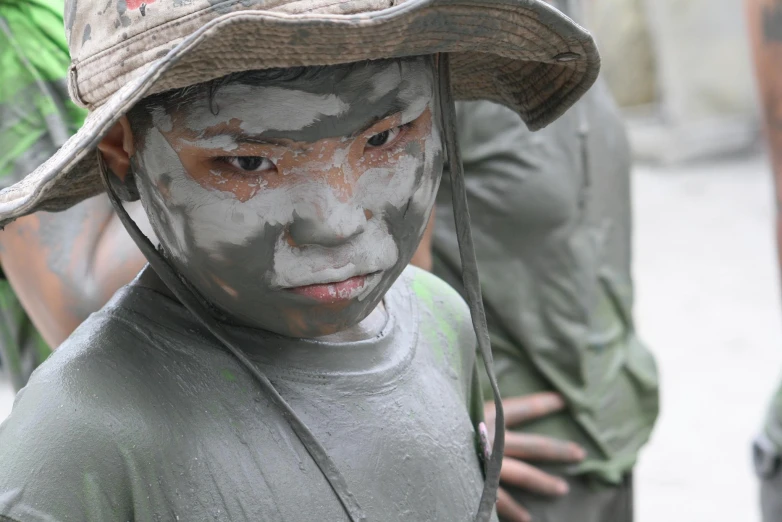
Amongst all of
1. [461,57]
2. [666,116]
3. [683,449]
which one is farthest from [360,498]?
[666,116]

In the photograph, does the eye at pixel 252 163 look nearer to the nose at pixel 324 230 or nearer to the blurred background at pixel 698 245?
the nose at pixel 324 230

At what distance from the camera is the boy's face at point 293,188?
112 centimetres

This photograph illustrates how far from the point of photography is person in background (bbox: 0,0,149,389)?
1.67 m

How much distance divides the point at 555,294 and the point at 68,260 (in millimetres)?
1151

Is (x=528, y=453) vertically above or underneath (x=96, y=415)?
underneath

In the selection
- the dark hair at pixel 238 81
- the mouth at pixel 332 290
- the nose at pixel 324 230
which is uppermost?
the dark hair at pixel 238 81

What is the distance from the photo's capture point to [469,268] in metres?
1.44

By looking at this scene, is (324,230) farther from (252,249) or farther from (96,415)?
(96,415)

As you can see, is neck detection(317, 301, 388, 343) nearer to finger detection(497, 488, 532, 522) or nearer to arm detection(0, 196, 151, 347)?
arm detection(0, 196, 151, 347)

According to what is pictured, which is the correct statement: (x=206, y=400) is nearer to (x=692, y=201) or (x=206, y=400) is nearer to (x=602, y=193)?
(x=602, y=193)

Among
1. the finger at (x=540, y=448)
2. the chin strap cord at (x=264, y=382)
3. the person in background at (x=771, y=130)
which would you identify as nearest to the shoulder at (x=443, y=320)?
the chin strap cord at (x=264, y=382)

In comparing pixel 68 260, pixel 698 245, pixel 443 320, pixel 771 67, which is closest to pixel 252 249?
pixel 443 320

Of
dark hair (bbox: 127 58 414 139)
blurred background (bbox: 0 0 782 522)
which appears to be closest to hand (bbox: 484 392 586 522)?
dark hair (bbox: 127 58 414 139)

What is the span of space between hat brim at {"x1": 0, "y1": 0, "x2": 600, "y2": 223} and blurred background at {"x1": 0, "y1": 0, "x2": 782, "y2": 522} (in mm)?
3301
